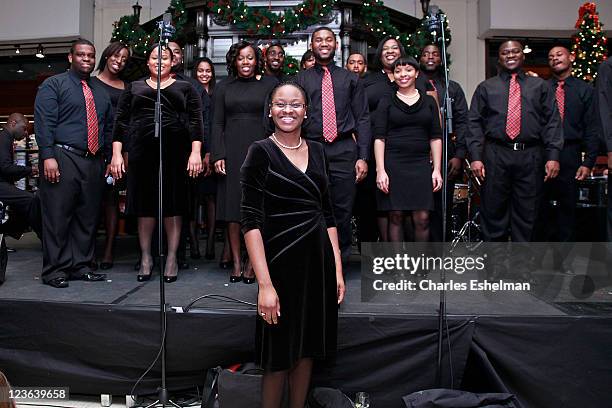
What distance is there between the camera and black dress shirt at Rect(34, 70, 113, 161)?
3.39 m

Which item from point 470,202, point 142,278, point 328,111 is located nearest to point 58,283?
point 142,278

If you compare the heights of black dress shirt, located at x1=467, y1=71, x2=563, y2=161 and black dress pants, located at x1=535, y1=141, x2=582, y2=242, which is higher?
black dress shirt, located at x1=467, y1=71, x2=563, y2=161

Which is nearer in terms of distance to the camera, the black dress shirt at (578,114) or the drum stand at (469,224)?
the black dress shirt at (578,114)

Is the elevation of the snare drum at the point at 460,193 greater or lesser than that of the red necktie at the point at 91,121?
lesser

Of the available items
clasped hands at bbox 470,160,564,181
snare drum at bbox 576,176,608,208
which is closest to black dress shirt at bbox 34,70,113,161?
clasped hands at bbox 470,160,564,181

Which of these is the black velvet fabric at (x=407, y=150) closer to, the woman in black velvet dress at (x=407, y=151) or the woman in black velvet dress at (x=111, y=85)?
the woman in black velvet dress at (x=407, y=151)

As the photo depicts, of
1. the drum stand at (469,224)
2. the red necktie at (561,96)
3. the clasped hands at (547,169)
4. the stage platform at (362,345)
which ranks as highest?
the red necktie at (561,96)

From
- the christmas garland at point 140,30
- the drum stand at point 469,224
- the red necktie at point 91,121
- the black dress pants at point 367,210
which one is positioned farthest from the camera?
the christmas garland at point 140,30

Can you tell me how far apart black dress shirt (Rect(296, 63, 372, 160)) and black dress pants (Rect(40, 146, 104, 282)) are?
150 centimetres

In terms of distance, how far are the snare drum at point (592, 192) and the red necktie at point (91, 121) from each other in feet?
14.1

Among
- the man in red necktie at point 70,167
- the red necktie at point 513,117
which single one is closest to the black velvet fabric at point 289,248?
the man in red necktie at point 70,167

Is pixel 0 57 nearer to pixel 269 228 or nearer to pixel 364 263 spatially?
pixel 364 263

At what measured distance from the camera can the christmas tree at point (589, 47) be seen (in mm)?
7504

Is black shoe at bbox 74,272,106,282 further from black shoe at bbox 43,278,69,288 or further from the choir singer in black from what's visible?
the choir singer in black
